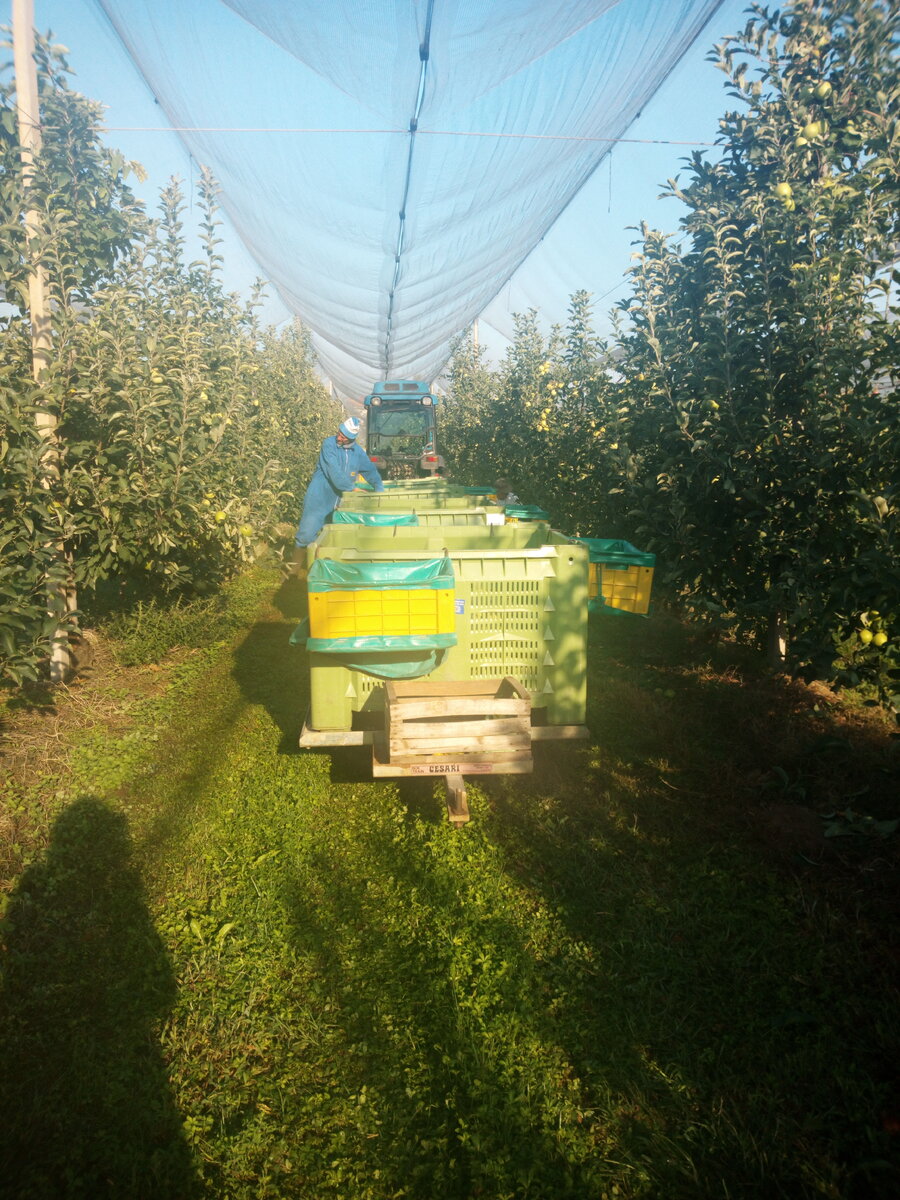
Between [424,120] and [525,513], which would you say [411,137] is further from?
[525,513]

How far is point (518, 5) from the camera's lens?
18.8ft

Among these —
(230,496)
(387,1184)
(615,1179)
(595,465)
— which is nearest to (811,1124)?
(615,1179)

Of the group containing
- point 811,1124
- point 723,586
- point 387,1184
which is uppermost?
point 723,586

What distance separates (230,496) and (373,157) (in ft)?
16.2

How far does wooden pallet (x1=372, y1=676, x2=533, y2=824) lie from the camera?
13.2 ft

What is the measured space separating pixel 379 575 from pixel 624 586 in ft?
6.55

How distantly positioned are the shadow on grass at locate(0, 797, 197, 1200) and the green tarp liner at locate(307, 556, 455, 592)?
5.90 feet

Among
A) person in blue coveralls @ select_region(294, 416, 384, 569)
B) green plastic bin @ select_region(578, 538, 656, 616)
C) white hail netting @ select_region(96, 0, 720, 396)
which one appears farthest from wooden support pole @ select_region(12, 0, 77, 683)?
person in blue coveralls @ select_region(294, 416, 384, 569)

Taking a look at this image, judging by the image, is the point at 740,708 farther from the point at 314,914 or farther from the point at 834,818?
the point at 314,914

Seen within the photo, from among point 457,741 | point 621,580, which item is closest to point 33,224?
point 457,741

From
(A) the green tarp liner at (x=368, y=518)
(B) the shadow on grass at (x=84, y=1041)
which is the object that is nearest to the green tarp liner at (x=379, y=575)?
(B) the shadow on grass at (x=84, y=1041)

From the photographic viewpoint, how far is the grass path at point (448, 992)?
2.32 m

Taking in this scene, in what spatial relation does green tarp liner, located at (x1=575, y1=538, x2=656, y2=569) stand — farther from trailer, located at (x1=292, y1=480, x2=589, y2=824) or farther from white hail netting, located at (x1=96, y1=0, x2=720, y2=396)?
white hail netting, located at (x1=96, y1=0, x2=720, y2=396)

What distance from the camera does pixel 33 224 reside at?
515cm
